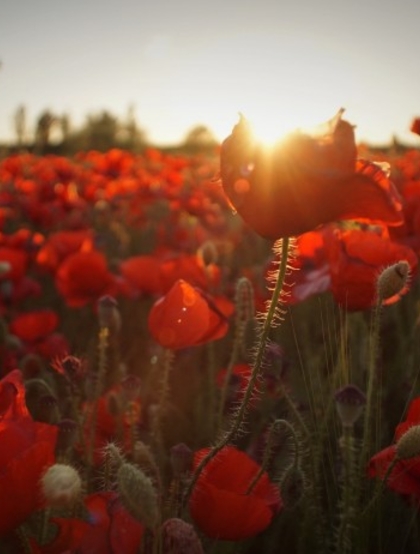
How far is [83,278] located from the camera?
2.38 m

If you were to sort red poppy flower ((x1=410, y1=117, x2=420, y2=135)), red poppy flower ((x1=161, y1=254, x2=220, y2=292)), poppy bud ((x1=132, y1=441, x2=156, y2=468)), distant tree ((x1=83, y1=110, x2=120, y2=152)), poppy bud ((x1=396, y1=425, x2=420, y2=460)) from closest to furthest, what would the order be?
poppy bud ((x1=396, y1=425, x2=420, y2=460)) → poppy bud ((x1=132, y1=441, x2=156, y2=468)) → red poppy flower ((x1=410, y1=117, x2=420, y2=135)) → red poppy flower ((x1=161, y1=254, x2=220, y2=292)) → distant tree ((x1=83, y1=110, x2=120, y2=152))

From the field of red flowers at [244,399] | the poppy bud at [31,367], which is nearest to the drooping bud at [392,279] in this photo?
the field of red flowers at [244,399]

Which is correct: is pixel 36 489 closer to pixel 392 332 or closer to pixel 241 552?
pixel 241 552

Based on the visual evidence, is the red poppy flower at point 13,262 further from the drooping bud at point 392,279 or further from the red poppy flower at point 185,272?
the drooping bud at point 392,279

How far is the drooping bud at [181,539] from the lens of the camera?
79 centimetres

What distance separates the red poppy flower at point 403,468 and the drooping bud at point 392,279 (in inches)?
6.9

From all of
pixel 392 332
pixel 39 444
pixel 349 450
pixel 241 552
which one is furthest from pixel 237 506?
pixel 392 332

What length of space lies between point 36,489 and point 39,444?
5cm

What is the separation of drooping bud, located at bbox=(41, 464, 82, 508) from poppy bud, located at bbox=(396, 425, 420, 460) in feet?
1.25

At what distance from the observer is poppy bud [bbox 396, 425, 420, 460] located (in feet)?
2.98

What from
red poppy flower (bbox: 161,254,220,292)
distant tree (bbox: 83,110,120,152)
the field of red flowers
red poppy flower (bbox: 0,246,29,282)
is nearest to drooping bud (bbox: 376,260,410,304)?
the field of red flowers

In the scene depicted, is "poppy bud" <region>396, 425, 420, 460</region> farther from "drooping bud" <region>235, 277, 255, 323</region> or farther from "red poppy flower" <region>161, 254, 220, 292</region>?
"red poppy flower" <region>161, 254, 220, 292</region>

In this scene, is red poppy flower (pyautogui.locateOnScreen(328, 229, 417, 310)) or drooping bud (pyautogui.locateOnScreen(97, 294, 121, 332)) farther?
drooping bud (pyautogui.locateOnScreen(97, 294, 121, 332))

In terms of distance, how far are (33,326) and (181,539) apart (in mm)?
1568
